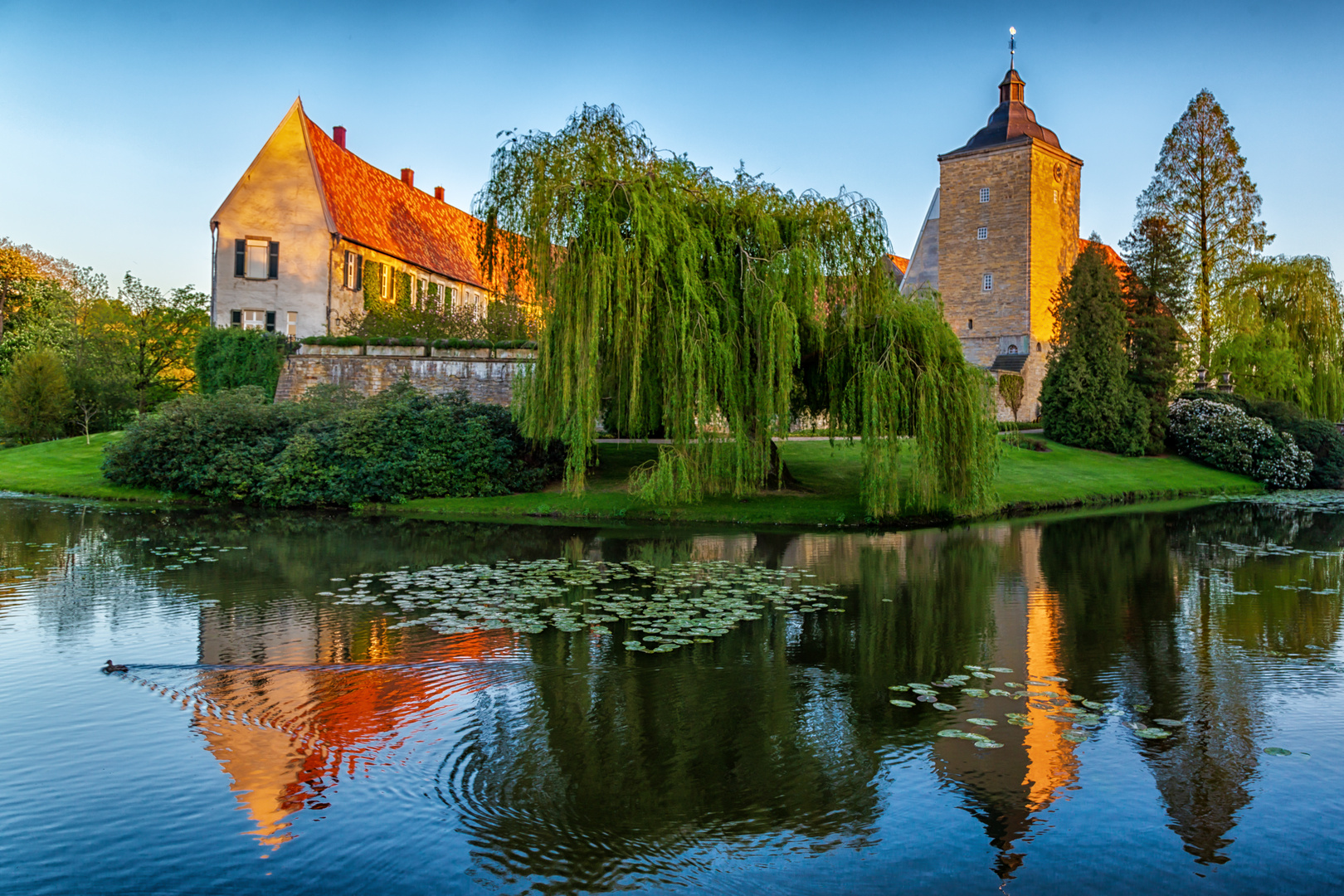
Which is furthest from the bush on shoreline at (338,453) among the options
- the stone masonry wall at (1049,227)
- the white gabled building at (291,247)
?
the stone masonry wall at (1049,227)

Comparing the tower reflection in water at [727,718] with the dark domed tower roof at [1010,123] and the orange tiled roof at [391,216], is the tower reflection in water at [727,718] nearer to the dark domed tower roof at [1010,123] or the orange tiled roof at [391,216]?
the orange tiled roof at [391,216]

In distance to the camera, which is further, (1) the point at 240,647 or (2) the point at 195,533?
(2) the point at 195,533

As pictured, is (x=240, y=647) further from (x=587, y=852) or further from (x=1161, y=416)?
(x=1161, y=416)

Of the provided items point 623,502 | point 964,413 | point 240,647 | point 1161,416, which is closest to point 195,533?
point 623,502

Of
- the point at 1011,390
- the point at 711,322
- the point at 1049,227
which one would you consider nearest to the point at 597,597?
the point at 711,322

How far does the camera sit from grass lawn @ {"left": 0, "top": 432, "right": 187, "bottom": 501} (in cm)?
2320

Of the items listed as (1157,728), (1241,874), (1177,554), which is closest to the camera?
(1241,874)

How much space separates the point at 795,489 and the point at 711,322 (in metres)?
5.36

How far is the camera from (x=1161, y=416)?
104ft

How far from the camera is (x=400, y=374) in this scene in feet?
93.0

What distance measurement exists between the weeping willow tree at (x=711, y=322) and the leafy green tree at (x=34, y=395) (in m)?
23.2

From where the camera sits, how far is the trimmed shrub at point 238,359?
2961 cm

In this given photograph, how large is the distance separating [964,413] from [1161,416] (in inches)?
735

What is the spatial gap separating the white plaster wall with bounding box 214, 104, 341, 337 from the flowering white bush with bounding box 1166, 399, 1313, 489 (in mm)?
29879
